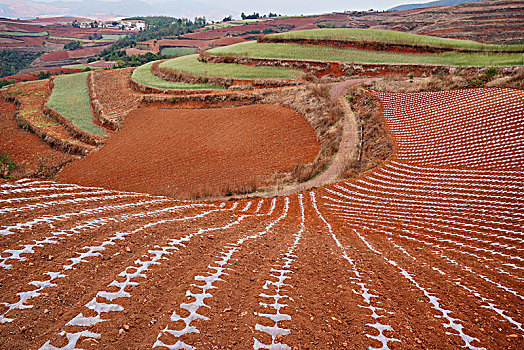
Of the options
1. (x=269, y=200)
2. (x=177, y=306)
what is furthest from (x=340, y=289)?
(x=269, y=200)

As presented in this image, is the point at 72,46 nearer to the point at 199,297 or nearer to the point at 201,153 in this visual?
the point at 201,153

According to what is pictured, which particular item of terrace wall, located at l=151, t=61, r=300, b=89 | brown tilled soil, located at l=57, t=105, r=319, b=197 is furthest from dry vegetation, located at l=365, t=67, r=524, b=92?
brown tilled soil, located at l=57, t=105, r=319, b=197

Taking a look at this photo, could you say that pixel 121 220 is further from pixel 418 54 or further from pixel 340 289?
pixel 418 54

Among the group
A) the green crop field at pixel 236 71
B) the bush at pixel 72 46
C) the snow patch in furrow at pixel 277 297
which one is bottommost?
the snow patch in furrow at pixel 277 297

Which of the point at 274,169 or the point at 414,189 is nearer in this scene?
the point at 414,189

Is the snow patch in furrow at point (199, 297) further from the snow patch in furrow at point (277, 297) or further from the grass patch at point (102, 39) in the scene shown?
the grass patch at point (102, 39)

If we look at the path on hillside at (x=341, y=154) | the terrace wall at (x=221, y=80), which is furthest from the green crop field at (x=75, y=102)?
the path on hillside at (x=341, y=154)
